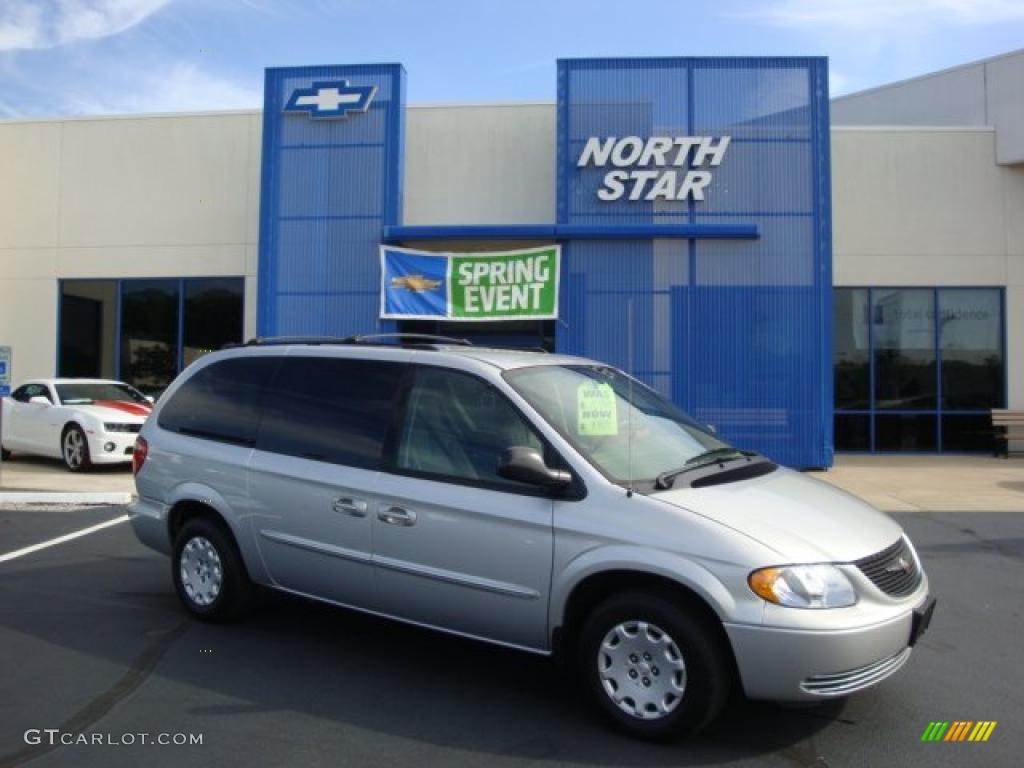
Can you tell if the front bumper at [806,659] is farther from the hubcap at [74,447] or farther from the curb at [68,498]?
the hubcap at [74,447]

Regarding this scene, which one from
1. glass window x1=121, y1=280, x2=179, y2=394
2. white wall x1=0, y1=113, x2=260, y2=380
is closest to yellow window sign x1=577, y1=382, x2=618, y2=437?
white wall x1=0, y1=113, x2=260, y2=380

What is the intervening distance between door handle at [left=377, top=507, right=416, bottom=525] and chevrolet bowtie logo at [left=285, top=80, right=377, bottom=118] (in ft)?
41.5

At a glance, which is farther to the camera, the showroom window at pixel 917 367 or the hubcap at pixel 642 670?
the showroom window at pixel 917 367

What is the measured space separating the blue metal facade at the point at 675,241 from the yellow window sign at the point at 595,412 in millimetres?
9924

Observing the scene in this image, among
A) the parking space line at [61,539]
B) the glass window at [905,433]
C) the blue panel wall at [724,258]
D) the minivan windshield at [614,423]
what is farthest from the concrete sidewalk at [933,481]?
the parking space line at [61,539]

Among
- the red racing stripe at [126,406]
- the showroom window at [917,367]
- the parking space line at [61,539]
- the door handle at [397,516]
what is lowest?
the parking space line at [61,539]

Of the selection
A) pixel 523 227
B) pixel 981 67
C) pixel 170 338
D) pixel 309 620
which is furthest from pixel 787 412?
pixel 170 338

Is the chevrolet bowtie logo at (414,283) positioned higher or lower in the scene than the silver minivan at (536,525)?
higher

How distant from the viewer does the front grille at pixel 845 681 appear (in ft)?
11.7

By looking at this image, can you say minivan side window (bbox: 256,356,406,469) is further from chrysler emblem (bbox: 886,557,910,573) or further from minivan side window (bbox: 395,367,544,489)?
chrysler emblem (bbox: 886,557,910,573)

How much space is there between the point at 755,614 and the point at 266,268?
13607 mm

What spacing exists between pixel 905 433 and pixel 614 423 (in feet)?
49.0

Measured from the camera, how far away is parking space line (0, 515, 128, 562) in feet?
24.8

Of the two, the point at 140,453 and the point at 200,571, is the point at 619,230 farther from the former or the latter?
the point at 200,571
